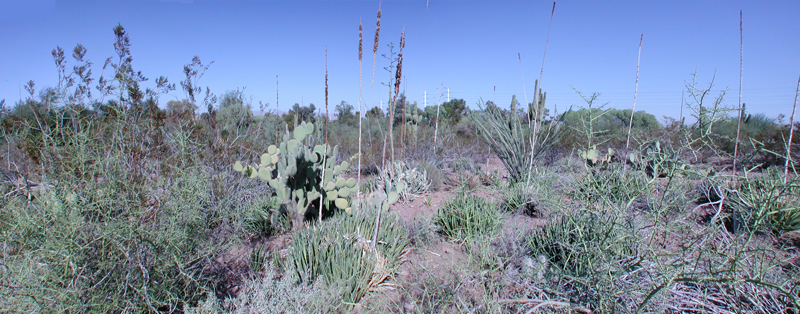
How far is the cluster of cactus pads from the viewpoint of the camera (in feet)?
10.6

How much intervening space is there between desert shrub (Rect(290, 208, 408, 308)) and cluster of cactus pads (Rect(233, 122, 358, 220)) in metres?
0.59

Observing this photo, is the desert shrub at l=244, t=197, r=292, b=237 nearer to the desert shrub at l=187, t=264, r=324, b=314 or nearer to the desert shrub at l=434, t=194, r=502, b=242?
the desert shrub at l=187, t=264, r=324, b=314

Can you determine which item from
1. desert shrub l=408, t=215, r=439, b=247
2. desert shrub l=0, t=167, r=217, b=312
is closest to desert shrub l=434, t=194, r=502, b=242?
desert shrub l=408, t=215, r=439, b=247

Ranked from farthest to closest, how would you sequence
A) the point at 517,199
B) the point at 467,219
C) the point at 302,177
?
the point at 517,199
the point at 302,177
the point at 467,219

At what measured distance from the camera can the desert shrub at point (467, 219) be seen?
10.2 ft

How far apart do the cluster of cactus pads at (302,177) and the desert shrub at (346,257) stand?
0.59 metres

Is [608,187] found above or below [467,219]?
above

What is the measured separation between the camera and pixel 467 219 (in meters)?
3.10

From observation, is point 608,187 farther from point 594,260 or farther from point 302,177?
→ point 302,177

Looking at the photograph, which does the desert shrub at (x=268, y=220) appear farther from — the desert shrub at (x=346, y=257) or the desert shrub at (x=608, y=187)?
the desert shrub at (x=608, y=187)

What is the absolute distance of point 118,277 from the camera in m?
1.79

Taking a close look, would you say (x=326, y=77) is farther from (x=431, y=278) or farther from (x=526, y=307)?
(x=526, y=307)

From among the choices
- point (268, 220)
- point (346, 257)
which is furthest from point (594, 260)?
point (268, 220)

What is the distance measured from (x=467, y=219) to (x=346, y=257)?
1207 millimetres
